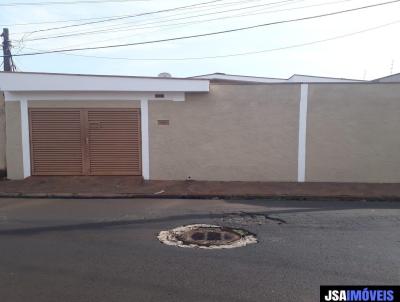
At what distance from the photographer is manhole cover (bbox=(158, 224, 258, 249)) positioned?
6246 millimetres

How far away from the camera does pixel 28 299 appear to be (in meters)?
4.13

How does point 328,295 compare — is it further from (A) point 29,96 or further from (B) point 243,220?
(A) point 29,96

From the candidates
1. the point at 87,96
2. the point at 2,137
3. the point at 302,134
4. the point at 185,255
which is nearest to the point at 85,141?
the point at 87,96

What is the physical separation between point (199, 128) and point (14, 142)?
621 cm

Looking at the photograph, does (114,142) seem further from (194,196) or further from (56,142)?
(194,196)

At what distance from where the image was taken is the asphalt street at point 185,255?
439 centimetres

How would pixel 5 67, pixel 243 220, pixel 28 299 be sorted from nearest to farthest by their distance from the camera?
pixel 28 299
pixel 243 220
pixel 5 67

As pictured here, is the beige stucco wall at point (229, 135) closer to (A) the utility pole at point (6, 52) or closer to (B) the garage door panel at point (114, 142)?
(B) the garage door panel at point (114, 142)

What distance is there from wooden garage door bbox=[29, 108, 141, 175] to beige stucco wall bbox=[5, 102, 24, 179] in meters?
0.42

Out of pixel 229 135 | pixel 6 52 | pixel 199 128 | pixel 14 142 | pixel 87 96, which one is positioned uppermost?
pixel 6 52

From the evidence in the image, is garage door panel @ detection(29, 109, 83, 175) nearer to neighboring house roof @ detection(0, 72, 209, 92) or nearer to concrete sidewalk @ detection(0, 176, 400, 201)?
concrete sidewalk @ detection(0, 176, 400, 201)

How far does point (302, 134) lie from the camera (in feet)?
41.9

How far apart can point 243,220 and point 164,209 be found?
2161 mm

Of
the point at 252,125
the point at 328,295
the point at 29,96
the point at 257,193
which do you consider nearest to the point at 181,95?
the point at 252,125
